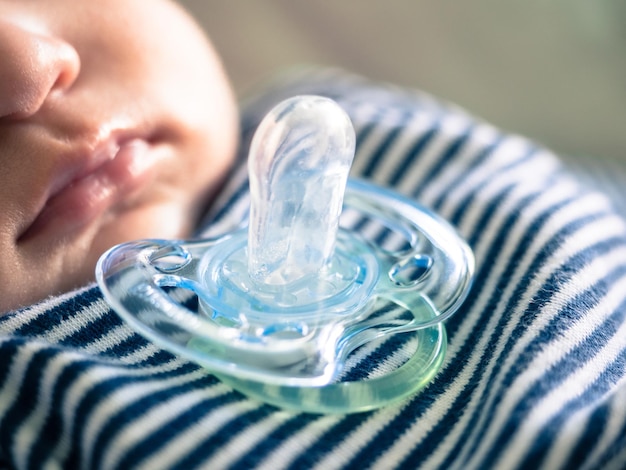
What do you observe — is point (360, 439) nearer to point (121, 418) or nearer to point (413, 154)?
point (121, 418)

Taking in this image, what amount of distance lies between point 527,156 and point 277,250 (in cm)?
29

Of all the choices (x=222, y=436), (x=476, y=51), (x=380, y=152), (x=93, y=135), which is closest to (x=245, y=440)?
(x=222, y=436)

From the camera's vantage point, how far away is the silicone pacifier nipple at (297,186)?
39 cm

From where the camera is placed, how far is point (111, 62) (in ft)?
1.62

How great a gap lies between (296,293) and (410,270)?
11 centimetres

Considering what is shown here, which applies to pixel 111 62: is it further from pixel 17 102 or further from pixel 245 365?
pixel 245 365

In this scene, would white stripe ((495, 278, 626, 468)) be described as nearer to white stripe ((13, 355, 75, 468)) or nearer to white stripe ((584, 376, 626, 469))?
white stripe ((584, 376, 626, 469))

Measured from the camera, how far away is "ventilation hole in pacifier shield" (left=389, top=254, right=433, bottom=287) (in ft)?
1.50

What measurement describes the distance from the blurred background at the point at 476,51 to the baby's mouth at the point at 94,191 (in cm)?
44

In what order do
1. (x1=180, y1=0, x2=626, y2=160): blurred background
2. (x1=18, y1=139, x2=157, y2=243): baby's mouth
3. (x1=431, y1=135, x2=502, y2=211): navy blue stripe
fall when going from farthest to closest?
(x1=180, y1=0, x2=626, y2=160): blurred background < (x1=431, y1=135, x2=502, y2=211): navy blue stripe < (x1=18, y1=139, x2=157, y2=243): baby's mouth

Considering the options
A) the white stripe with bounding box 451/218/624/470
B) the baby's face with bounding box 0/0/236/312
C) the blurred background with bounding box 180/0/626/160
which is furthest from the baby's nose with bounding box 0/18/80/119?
the blurred background with bounding box 180/0/626/160

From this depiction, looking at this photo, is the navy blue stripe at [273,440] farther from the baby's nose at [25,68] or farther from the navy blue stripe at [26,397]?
the baby's nose at [25,68]

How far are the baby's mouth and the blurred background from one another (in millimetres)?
441

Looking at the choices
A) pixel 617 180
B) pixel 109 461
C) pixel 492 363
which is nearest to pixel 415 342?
pixel 492 363
